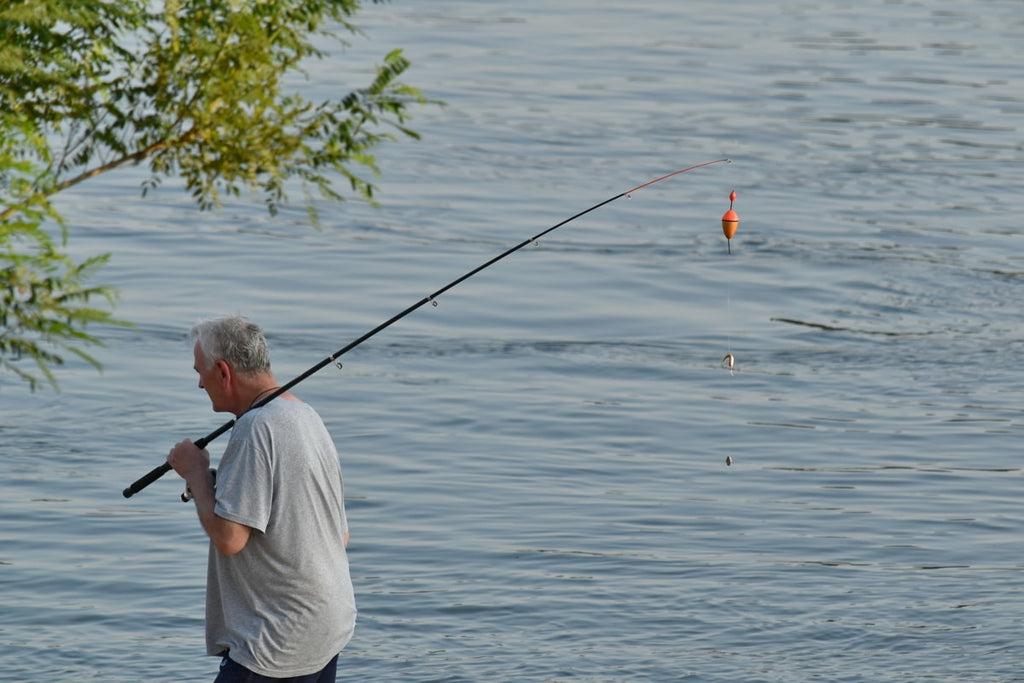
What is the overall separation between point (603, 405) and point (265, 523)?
900 cm

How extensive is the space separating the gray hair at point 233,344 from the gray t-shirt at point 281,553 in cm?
19

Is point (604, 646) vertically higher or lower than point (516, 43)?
lower

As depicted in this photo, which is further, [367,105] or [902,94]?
[902,94]

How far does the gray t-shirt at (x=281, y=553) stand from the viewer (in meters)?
4.81

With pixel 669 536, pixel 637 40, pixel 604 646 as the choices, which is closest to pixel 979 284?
pixel 669 536

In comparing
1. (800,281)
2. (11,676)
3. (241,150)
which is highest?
(241,150)

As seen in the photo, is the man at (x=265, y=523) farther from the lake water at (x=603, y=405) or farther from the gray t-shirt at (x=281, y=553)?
the lake water at (x=603, y=405)

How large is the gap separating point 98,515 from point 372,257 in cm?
836

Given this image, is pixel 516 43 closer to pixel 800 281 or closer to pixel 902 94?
pixel 902 94

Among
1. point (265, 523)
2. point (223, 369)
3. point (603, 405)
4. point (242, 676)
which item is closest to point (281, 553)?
point (265, 523)

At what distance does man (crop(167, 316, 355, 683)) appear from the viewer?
4.81m

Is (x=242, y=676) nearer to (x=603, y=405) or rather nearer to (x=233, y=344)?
(x=233, y=344)

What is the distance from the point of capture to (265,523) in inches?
190

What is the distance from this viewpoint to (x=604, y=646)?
8867 millimetres
